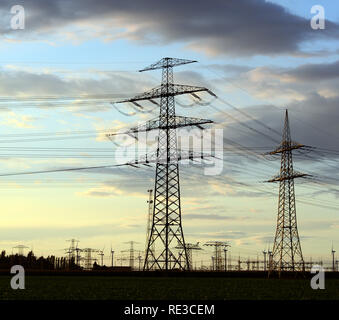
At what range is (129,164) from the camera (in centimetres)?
8344

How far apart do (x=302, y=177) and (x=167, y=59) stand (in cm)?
2440
